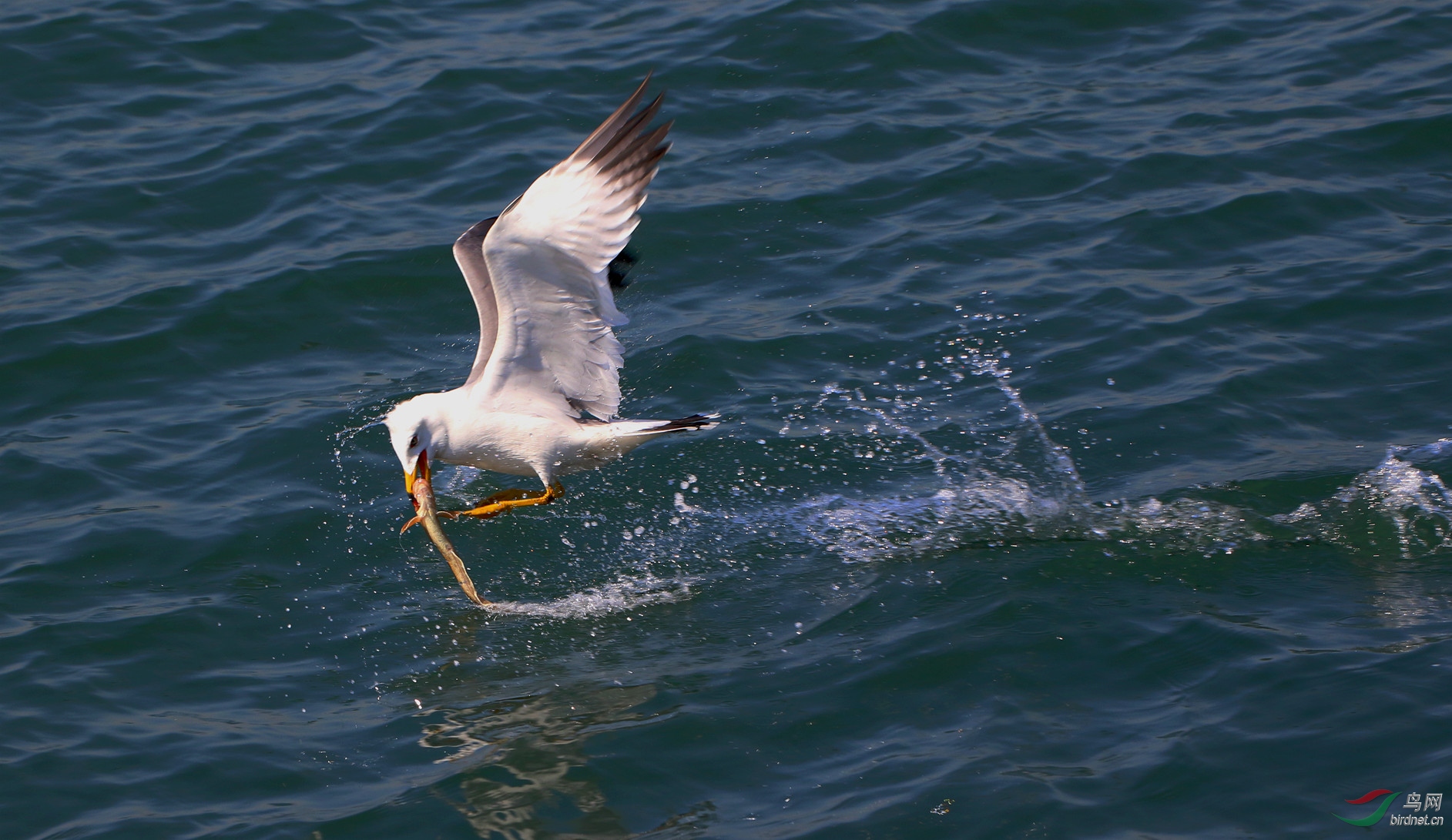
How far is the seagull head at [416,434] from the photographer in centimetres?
641

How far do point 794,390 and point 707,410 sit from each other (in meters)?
0.52

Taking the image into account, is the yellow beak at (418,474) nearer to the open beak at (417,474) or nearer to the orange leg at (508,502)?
the open beak at (417,474)

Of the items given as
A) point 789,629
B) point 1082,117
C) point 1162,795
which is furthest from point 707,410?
point 1082,117

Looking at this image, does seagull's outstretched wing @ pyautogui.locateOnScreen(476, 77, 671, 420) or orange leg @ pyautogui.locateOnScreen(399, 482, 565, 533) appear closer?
seagull's outstretched wing @ pyautogui.locateOnScreen(476, 77, 671, 420)

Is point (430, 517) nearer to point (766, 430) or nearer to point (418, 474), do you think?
point (418, 474)

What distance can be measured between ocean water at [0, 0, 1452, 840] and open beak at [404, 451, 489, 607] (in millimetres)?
234

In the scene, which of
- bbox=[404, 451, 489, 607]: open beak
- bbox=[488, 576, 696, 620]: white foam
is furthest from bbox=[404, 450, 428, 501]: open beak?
bbox=[488, 576, 696, 620]: white foam

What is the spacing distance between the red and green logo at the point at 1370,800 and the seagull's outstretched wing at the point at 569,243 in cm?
349

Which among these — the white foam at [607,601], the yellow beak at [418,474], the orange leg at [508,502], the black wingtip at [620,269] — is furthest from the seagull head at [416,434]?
the black wingtip at [620,269]

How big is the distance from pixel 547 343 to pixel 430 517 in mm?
1033

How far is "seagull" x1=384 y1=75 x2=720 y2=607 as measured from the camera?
6004 millimetres

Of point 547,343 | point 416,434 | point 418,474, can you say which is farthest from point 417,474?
point 547,343

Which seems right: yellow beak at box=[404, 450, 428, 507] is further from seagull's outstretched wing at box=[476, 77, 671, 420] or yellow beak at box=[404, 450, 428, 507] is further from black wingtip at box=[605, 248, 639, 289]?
black wingtip at box=[605, 248, 639, 289]

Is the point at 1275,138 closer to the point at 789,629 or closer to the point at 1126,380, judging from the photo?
the point at 1126,380
